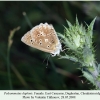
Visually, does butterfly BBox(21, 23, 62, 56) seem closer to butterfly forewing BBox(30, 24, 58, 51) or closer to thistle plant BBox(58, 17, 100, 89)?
butterfly forewing BBox(30, 24, 58, 51)

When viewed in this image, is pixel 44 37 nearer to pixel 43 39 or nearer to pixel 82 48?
pixel 43 39

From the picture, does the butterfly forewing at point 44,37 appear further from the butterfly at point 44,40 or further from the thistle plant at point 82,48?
the thistle plant at point 82,48

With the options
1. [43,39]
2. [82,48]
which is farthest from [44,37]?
[82,48]

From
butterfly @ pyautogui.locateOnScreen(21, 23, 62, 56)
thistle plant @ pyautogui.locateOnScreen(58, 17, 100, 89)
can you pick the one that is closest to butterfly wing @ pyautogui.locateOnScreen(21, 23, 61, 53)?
butterfly @ pyautogui.locateOnScreen(21, 23, 62, 56)

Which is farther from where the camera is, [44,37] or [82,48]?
[44,37]

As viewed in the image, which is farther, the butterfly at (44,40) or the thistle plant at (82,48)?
the butterfly at (44,40)

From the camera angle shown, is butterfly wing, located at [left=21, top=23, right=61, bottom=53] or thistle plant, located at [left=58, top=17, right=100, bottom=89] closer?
thistle plant, located at [left=58, top=17, right=100, bottom=89]

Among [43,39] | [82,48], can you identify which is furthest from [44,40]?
[82,48]

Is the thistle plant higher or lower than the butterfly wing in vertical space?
lower

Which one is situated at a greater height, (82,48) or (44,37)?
(44,37)

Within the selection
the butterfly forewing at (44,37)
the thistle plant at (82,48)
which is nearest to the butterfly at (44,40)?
the butterfly forewing at (44,37)

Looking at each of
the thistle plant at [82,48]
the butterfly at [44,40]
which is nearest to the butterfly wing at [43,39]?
the butterfly at [44,40]

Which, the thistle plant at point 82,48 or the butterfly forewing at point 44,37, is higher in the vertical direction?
the butterfly forewing at point 44,37
